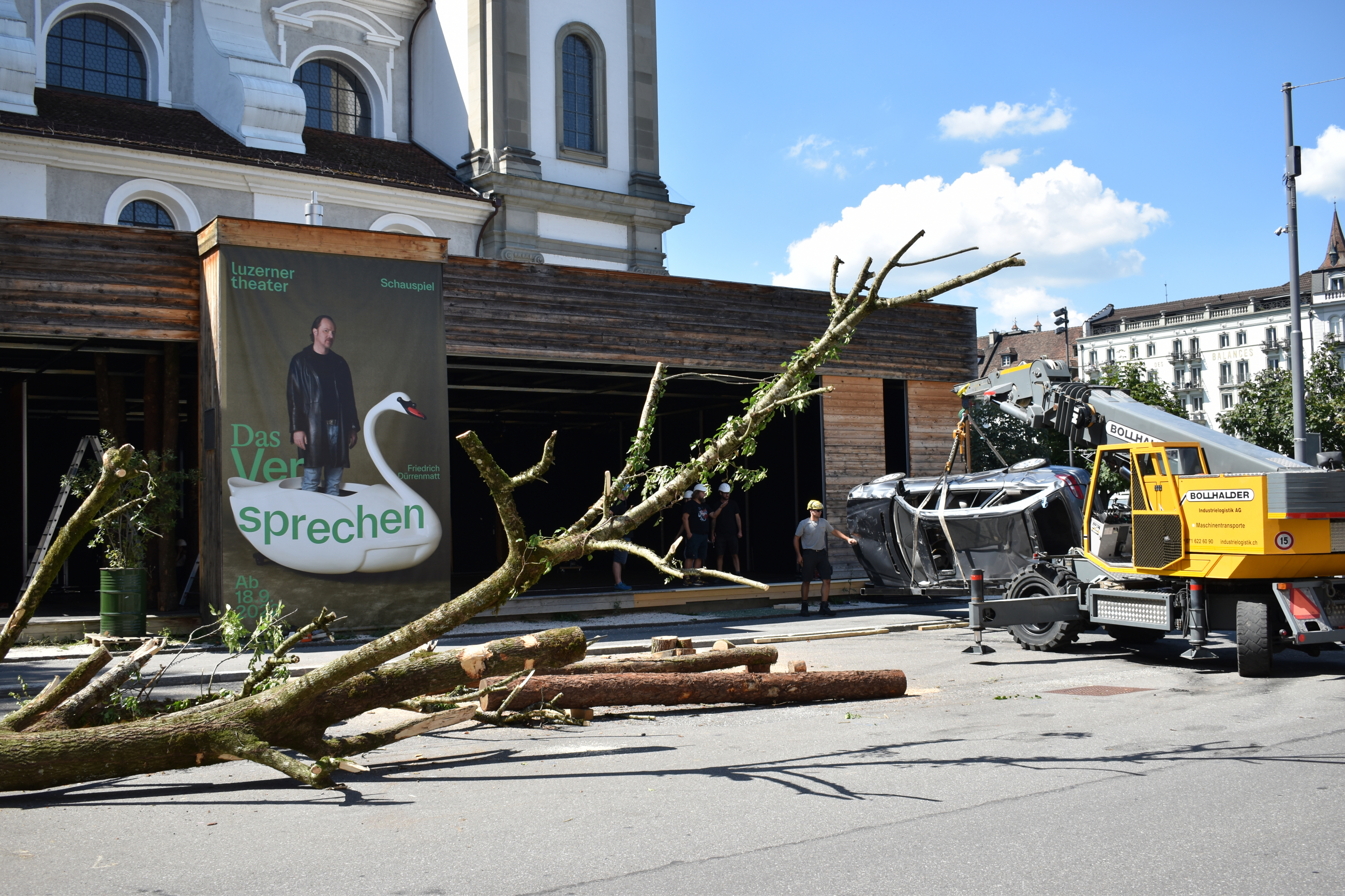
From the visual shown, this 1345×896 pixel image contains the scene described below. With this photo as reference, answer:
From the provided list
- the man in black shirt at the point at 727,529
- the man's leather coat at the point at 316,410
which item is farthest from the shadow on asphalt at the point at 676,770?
the man in black shirt at the point at 727,529

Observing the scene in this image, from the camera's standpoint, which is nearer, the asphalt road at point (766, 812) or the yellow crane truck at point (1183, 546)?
the asphalt road at point (766, 812)

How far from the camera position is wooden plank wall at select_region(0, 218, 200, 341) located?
1420 centimetres

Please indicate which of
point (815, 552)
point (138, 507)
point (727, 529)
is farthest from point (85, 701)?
point (727, 529)

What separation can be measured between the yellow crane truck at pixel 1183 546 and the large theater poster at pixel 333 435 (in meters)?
7.66

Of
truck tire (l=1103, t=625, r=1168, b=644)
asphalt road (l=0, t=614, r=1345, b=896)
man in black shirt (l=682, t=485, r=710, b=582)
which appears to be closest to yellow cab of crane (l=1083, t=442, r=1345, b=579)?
truck tire (l=1103, t=625, r=1168, b=644)

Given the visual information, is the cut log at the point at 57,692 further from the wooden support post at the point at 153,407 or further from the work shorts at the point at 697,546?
the work shorts at the point at 697,546

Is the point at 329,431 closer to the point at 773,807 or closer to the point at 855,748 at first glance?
the point at 855,748

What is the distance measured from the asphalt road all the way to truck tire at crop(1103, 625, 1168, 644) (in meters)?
3.31

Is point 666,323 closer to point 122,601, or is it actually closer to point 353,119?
point 122,601

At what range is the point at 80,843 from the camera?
18.6 feet

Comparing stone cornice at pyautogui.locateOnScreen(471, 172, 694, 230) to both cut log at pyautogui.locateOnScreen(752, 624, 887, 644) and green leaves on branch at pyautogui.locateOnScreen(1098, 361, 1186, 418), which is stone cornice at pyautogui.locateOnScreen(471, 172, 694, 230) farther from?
green leaves on branch at pyautogui.locateOnScreen(1098, 361, 1186, 418)

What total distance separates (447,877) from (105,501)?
3.48 metres

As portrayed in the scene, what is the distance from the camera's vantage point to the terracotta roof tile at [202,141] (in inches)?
907

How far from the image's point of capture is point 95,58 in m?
26.1
